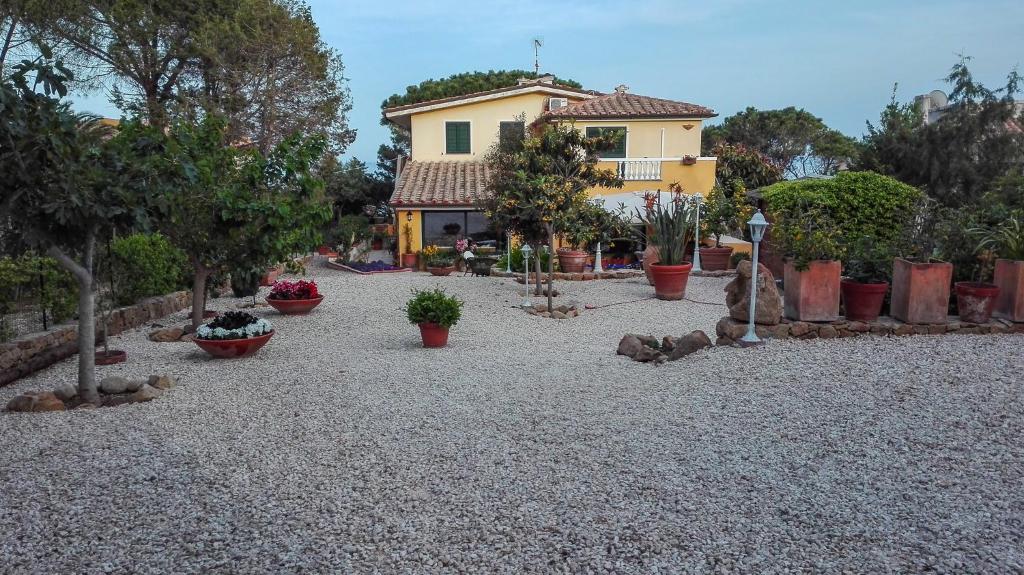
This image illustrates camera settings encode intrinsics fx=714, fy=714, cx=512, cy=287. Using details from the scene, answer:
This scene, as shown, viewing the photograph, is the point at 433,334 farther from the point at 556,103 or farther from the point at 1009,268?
the point at 556,103

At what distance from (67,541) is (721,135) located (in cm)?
4325

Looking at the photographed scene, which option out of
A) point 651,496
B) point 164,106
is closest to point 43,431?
point 651,496

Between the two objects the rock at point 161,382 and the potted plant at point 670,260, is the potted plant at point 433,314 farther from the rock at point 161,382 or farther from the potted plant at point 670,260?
the potted plant at point 670,260

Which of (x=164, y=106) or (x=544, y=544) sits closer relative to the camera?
(x=544, y=544)

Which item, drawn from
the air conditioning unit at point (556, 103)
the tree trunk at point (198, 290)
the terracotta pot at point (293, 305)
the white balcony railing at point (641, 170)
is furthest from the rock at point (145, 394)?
the air conditioning unit at point (556, 103)

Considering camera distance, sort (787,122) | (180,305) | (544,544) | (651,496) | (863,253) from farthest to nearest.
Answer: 1. (787,122)
2. (180,305)
3. (863,253)
4. (651,496)
5. (544,544)

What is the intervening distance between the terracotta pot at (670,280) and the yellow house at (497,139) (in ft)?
25.8

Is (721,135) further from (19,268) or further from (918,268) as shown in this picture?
(19,268)

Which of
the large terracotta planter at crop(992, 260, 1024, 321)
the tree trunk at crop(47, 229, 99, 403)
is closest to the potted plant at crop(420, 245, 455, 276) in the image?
the tree trunk at crop(47, 229, 99, 403)

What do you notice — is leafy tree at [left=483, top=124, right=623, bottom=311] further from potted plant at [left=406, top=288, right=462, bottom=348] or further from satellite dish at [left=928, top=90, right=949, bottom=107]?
satellite dish at [left=928, top=90, right=949, bottom=107]

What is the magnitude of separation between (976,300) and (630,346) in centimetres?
386

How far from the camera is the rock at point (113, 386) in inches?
264

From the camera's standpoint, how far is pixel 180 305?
12914mm

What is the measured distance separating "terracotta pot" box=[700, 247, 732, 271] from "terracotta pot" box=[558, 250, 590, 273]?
2.99m
